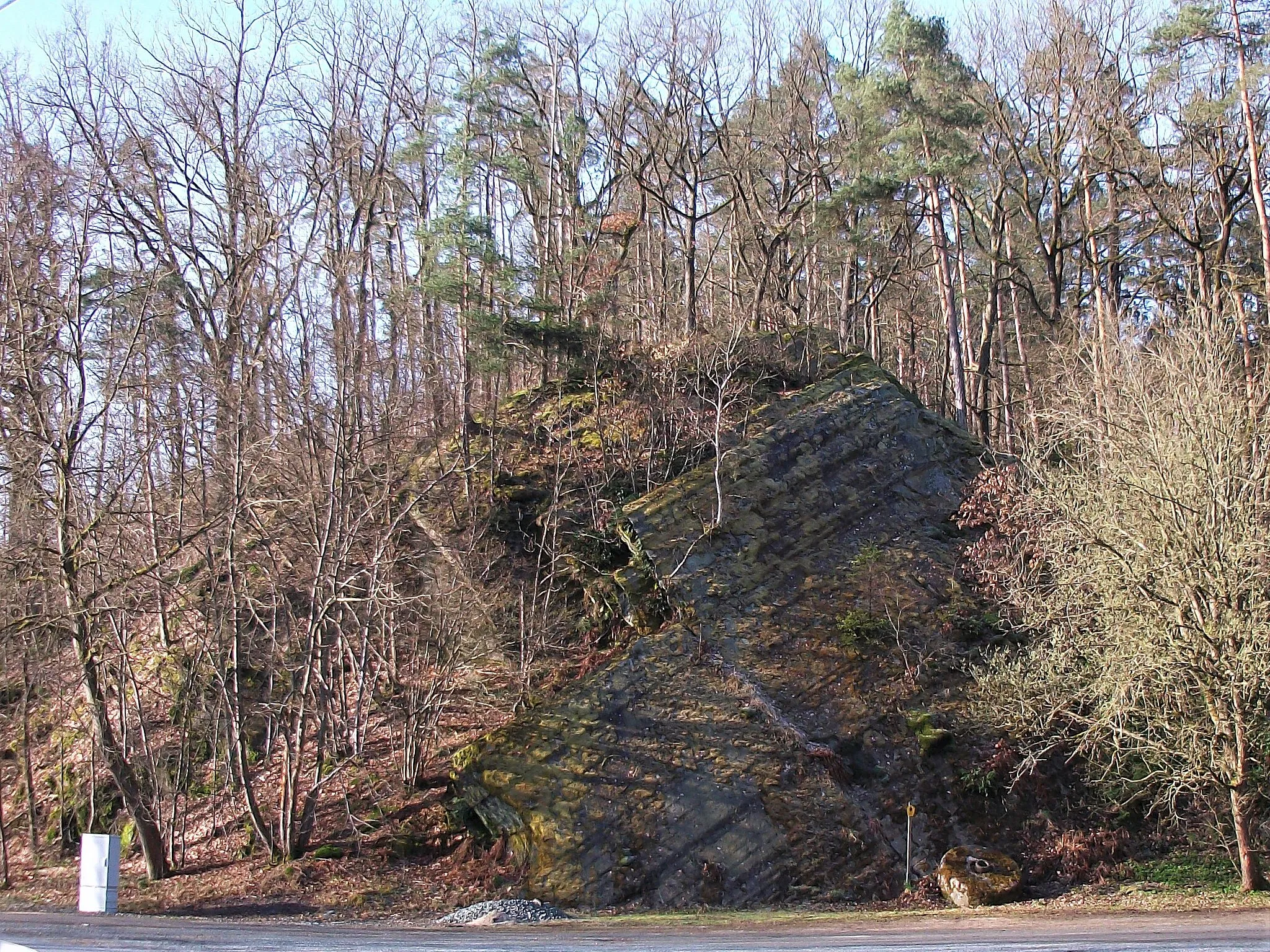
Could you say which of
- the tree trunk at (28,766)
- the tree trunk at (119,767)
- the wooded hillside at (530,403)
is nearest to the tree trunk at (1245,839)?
the wooded hillside at (530,403)

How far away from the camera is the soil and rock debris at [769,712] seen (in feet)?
46.2

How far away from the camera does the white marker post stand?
1041cm

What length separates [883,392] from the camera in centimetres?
2294

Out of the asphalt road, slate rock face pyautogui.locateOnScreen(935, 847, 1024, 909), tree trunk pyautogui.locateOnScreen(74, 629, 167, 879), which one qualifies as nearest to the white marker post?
the asphalt road

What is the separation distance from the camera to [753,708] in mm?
16031

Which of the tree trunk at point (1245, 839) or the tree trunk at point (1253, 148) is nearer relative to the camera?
the tree trunk at point (1245, 839)

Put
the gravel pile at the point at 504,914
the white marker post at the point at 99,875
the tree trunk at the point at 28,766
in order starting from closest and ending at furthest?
the white marker post at the point at 99,875 < the gravel pile at the point at 504,914 < the tree trunk at the point at 28,766

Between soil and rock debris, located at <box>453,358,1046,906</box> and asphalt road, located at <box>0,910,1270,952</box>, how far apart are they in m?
1.82

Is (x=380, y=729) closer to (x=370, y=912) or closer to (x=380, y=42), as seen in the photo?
(x=370, y=912)

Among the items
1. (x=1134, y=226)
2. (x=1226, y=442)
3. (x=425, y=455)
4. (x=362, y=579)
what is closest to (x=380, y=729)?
(x=362, y=579)

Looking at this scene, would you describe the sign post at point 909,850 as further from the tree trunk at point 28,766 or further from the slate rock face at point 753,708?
the tree trunk at point 28,766

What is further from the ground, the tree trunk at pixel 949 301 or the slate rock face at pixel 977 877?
the tree trunk at pixel 949 301

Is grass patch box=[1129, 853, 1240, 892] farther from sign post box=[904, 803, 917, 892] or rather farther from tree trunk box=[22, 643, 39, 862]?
tree trunk box=[22, 643, 39, 862]

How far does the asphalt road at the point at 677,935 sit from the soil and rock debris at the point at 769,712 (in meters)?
1.82
